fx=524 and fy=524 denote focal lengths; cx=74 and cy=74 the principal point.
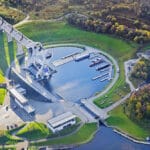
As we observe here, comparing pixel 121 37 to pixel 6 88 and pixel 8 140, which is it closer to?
pixel 6 88

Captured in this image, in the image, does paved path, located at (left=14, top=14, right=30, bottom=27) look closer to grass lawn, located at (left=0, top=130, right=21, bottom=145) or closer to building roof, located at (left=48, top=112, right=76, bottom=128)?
building roof, located at (left=48, top=112, right=76, bottom=128)

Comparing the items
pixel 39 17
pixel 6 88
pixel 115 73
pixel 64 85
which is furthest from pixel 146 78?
pixel 39 17

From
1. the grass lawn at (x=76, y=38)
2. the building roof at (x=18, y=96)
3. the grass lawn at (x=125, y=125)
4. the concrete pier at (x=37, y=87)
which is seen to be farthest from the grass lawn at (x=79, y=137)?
the grass lawn at (x=76, y=38)

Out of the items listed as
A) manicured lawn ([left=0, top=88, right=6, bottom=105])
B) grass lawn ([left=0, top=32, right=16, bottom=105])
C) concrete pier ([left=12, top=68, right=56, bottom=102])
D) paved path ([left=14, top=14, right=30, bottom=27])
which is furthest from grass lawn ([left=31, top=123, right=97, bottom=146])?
paved path ([left=14, top=14, right=30, bottom=27])

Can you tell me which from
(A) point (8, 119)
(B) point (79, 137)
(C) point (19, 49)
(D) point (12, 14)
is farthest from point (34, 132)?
(D) point (12, 14)

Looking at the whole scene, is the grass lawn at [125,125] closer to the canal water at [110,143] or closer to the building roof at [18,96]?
the canal water at [110,143]

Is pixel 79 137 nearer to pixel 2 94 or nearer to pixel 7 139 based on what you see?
pixel 7 139
